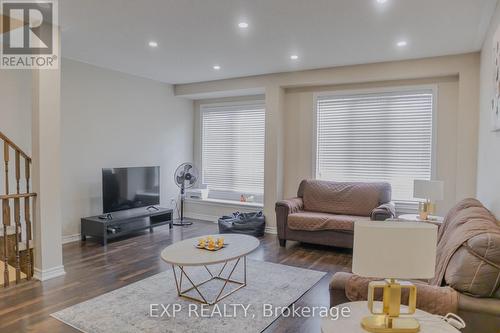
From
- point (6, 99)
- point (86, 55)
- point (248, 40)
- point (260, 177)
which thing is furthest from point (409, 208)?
point (6, 99)

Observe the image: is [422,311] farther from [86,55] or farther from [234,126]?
[234,126]

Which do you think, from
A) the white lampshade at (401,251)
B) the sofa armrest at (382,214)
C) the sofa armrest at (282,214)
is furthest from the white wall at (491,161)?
the sofa armrest at (282,214)

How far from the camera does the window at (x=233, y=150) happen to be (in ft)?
21.7

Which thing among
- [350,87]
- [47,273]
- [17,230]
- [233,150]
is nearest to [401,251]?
[47,273]

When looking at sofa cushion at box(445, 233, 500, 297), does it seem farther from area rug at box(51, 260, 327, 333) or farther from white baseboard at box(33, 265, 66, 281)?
white baseboard at box(33, 265, 66, 281)

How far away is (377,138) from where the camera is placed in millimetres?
5355

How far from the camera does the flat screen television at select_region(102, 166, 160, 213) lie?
204 inches

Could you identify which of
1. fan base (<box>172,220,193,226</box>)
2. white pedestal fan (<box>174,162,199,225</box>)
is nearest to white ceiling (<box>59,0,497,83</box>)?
white pedestal fan (<box>174,162,199,225</box>)

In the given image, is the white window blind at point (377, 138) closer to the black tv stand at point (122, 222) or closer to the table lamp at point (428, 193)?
the table lamp at point (428, 193)

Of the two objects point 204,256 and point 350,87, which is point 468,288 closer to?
point 204,256

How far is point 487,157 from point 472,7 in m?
1.43

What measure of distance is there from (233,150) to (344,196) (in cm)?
257

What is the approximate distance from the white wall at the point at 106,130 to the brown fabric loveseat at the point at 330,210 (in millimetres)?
2737

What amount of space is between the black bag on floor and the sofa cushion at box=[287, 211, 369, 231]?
0.79 meters
